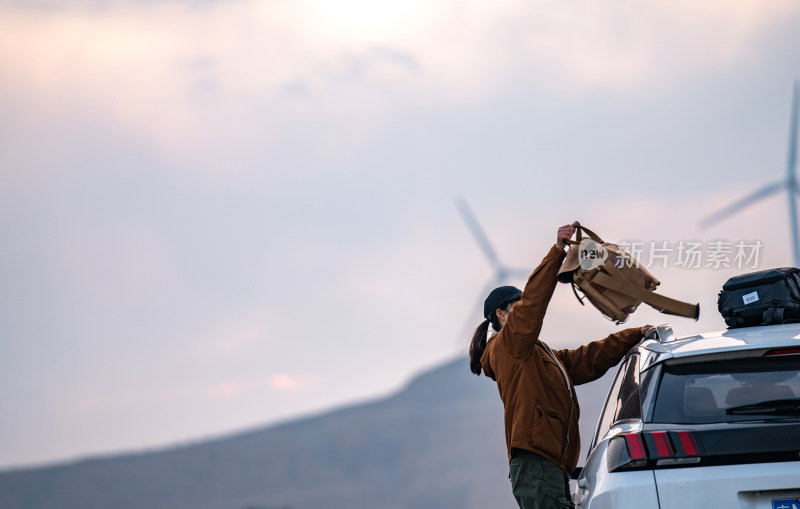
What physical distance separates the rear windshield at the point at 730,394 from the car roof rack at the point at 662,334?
53 cm

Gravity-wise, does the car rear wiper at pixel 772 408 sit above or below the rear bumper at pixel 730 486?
above

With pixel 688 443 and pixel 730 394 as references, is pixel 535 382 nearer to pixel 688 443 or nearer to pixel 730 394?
pixel 730 394

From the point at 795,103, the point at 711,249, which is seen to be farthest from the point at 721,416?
the point at 795,103

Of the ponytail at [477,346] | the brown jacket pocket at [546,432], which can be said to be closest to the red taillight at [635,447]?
the brown jacket pocket at [546,432]

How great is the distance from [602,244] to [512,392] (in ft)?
3.35

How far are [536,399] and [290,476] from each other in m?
183

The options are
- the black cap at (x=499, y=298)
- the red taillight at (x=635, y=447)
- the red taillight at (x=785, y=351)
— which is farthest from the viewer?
the black cap at (x=499, y=298)

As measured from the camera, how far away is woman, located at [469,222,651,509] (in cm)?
612

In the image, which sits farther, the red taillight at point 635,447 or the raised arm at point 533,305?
the raised arm at point 533,305

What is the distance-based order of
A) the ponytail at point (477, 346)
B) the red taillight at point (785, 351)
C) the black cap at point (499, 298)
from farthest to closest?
the ponytail at point (477, 346) → the black cap at point (499, 298) → the red taillight at point (785, 351)

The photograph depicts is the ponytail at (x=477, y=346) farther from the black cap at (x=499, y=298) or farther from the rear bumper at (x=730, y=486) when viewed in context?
the rear bumper at (x=730, y=486)

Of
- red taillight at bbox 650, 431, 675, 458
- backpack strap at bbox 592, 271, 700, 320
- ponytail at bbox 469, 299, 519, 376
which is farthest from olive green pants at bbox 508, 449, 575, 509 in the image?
red taillight at bbox 650, 431, 675, 458

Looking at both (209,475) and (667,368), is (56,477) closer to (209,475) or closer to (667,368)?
(209,475)

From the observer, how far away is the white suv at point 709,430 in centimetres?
470
